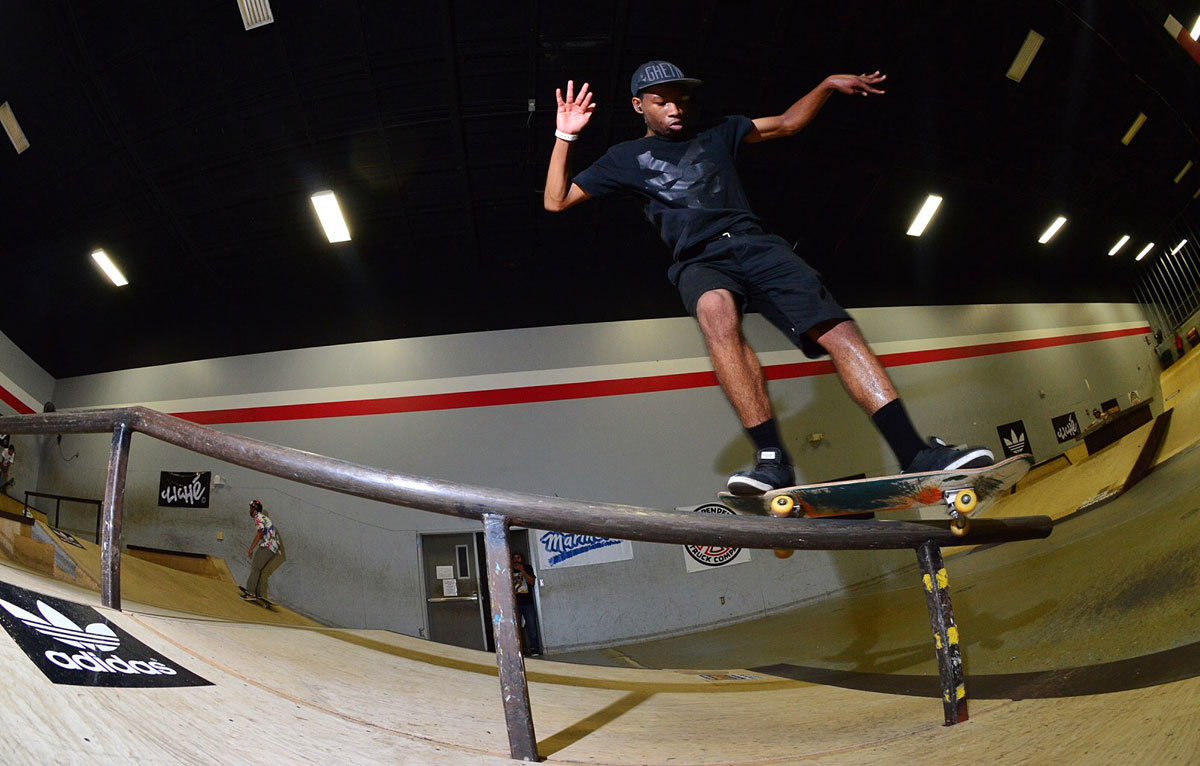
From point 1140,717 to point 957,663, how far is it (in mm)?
294

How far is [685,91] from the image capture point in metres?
2.20

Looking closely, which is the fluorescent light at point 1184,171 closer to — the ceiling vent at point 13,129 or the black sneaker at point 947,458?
the black sneaker at point 947,458

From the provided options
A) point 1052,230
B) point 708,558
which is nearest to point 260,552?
point 708,558

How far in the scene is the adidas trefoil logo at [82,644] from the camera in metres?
0.96

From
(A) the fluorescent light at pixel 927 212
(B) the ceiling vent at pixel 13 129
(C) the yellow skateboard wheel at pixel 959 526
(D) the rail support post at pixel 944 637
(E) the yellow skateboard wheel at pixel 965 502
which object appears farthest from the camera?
(A) the fluorescent light at pixel 927 212

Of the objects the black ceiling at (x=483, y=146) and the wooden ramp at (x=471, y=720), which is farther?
the black ceiling at (x=483, y=146)

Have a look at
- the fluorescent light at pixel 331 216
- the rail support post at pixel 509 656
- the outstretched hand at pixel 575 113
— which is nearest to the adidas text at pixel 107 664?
the rail support post at pixel 509 656

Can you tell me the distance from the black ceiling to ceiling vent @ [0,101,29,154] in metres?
0.10

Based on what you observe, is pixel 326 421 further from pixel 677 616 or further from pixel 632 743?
pixel 632 743

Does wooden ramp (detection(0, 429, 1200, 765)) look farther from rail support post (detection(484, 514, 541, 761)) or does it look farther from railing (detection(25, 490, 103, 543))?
railing (detection(25, 490, 103, 543))

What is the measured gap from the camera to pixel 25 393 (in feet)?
19.5

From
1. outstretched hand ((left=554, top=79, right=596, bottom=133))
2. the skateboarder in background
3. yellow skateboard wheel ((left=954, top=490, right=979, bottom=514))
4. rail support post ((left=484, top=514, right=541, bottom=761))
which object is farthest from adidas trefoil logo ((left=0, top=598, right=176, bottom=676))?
the skateboarder in background

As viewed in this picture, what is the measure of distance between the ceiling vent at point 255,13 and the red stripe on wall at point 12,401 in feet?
14.8

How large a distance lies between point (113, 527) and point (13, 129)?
282 inches
